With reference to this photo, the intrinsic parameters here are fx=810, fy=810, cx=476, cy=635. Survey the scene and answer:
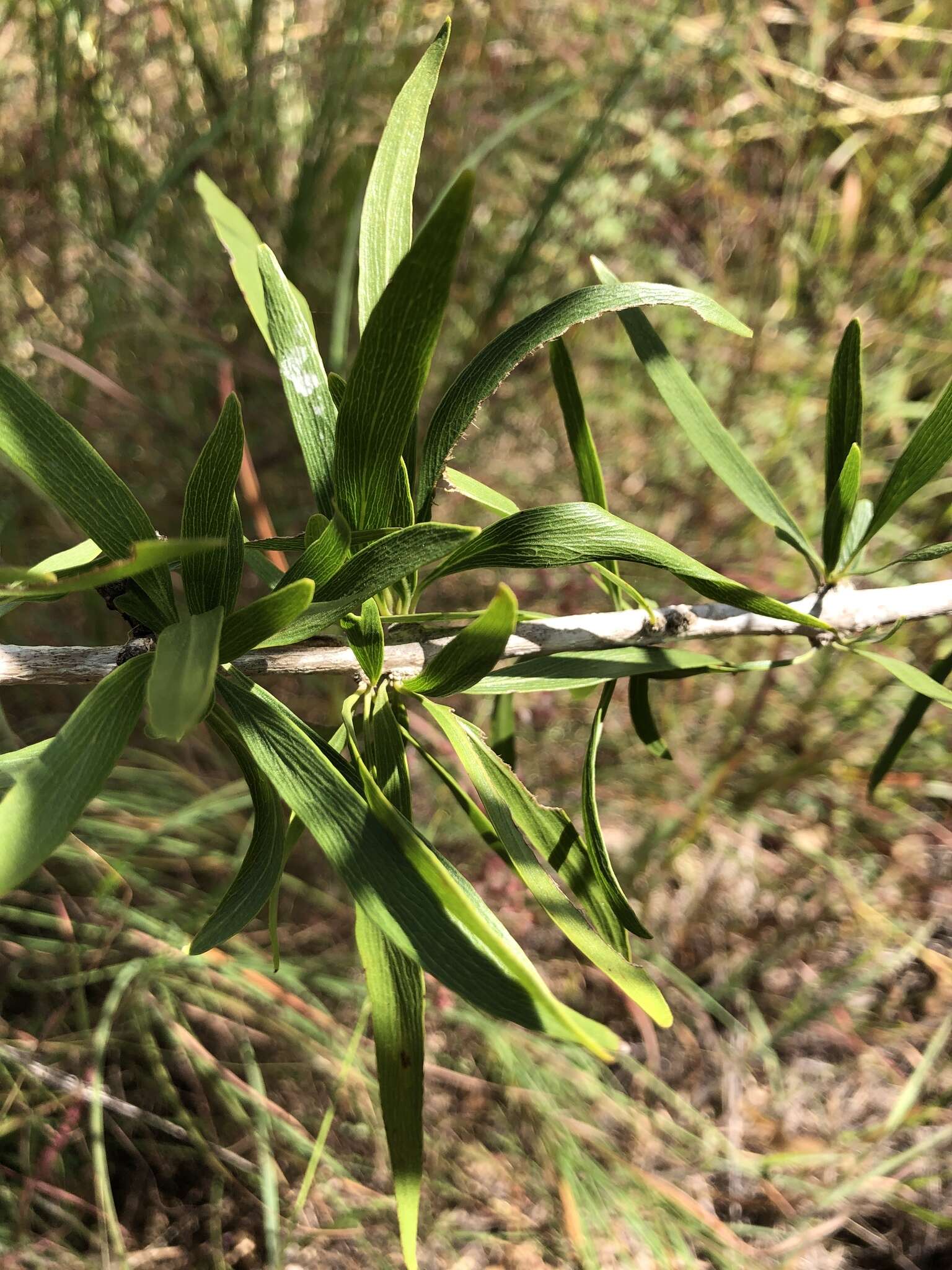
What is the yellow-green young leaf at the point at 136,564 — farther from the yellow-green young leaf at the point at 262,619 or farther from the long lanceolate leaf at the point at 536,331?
the long lanceolate leaf at the point at 536,331

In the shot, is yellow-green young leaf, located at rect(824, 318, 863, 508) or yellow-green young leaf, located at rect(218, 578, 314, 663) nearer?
yellow-green young leaf, located at rect(218, 578, 314, 663)

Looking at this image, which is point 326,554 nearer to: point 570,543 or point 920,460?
point 570,543

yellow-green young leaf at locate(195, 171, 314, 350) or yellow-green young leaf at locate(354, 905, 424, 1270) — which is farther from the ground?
yellow-green young leaf at locate(195, 171, 314, 350)

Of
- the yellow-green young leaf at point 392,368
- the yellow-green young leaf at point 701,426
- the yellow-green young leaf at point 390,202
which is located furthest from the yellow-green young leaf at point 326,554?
the yellow-green young leaf at point 701,426

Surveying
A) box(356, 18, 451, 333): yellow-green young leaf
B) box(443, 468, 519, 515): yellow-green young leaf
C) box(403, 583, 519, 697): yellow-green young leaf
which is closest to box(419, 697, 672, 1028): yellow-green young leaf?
box(403, 583, 519, 697): yellow-green young leaf

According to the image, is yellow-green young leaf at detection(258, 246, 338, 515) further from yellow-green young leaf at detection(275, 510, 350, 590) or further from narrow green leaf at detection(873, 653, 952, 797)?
narrow green leaf at detection(873, 653, 952, 797)

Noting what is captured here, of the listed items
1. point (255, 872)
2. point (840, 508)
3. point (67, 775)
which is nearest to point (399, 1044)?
point (255, 872)
